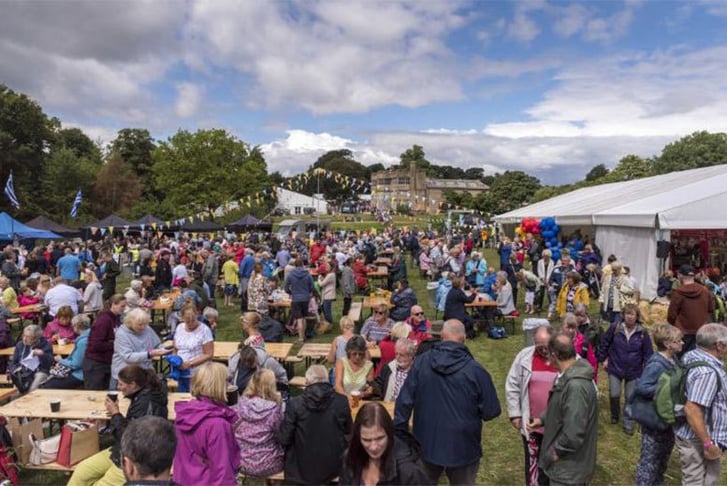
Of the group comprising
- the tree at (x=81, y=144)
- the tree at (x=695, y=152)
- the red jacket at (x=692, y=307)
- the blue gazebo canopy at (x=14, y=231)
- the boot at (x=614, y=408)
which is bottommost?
the boot at (x=614, y=408)

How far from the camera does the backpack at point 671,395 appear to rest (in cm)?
321

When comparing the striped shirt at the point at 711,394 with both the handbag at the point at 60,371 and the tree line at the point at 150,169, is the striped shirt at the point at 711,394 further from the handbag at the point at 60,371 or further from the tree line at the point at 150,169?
the tree line at the point at 150,169

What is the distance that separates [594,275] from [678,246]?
193 inches

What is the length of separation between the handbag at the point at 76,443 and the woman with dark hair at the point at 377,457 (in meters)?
2.65

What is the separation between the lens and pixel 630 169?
173 ft

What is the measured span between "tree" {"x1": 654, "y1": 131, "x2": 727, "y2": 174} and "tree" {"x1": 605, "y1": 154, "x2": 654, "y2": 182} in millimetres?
3039

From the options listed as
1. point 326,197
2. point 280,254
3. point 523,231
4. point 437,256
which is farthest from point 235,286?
point 326,197

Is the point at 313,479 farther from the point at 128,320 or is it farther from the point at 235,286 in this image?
the point at 235,286

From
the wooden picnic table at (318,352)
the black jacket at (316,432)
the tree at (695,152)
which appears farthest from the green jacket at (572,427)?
the tree at (695,152)

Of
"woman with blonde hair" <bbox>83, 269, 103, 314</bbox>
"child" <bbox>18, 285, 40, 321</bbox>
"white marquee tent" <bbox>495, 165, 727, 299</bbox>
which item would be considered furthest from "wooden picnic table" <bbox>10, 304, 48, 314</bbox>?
"white marquee tent" <bbox>495, 165, 727, 299</bbox>

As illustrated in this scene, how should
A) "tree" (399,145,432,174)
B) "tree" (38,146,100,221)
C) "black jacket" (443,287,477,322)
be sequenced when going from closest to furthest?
"black jacket" (443,287,477,322) → "tree" (38,146,100,221) → "tree" (399,145,432,174)

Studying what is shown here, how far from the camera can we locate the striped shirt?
298 cm

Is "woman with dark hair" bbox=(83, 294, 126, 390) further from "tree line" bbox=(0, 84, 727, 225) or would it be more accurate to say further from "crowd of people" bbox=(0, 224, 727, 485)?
"tree line" bbox=(0, 84, 727, 225)

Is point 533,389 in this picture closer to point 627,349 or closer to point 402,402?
point 402,402
